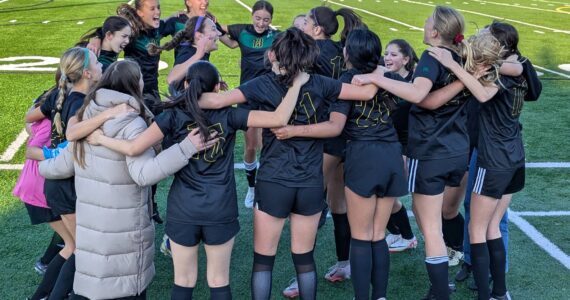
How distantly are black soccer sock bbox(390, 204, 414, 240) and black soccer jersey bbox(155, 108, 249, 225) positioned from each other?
7.47 ft

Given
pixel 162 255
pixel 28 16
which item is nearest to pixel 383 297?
pixel 162 255

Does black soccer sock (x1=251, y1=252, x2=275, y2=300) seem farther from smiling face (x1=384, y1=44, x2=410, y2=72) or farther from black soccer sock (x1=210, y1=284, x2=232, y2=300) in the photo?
smiling face (x1=384, y1=44, x2=410, y2=72)

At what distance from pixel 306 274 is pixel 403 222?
1721mm

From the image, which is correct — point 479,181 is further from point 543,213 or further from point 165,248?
point 165,248

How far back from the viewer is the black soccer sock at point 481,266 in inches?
192

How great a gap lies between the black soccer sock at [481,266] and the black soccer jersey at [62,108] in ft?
10.0

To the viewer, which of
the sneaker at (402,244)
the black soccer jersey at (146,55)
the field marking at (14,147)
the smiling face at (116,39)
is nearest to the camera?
the smiling face at (116,39)

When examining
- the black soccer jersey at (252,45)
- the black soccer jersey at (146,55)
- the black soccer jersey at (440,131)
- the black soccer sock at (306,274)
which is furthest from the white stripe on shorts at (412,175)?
the black soccer jersey at (146,55)

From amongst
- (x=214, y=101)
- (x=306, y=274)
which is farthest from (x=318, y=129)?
(x=306, y=274)

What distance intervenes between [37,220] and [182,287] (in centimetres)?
150

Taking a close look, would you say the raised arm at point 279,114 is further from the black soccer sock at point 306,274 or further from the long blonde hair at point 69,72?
the long blonde hair at point 69,72

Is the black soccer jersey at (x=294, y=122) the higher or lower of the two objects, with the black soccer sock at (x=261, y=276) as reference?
higher

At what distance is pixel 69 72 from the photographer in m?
4.47

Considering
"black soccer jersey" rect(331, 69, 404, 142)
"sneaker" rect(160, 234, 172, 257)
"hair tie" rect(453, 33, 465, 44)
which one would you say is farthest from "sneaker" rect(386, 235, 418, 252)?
"hair tie" rect(453, 33, 465, 44)
